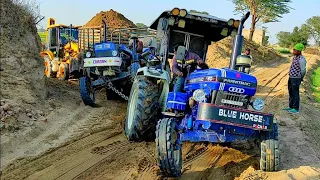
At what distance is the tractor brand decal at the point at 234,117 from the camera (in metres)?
5.62

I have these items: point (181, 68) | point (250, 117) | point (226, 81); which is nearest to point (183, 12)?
point (181, 68)

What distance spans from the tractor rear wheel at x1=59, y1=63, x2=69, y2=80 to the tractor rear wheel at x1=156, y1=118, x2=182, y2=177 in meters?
9.49

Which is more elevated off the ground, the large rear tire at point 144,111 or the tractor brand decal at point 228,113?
the tractor brand decal at point 228,113

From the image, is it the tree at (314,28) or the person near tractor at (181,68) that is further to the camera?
the tree at (314,28)

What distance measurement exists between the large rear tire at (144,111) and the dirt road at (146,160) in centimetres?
21

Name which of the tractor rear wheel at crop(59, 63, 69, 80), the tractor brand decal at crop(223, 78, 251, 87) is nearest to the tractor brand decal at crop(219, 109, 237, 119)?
the tractor brand decal at crop(223, 78, 251, 87)

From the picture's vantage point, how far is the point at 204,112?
5.63m

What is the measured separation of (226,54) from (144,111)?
743 inches

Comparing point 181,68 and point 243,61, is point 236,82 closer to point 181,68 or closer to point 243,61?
point 243,61

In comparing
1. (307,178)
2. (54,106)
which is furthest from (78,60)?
(307,178)

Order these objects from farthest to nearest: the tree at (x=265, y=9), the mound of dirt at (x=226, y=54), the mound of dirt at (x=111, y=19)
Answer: the tree at (x=265, y=9) → the mound of dirt at (x=111, y=19) → the mound of dirt at (x=226, y=54)

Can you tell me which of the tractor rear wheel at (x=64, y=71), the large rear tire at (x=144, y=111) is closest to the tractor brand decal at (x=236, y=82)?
the large rear tire at (x=144, y=111)

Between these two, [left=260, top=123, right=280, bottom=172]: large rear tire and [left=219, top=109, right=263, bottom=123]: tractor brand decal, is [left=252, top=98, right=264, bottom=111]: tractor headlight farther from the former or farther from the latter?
[left=260, top=123, right=280, bottom=172]: large rear tire

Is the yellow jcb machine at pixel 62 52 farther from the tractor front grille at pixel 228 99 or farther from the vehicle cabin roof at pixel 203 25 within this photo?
the tractor front grille at pixel 228 99
